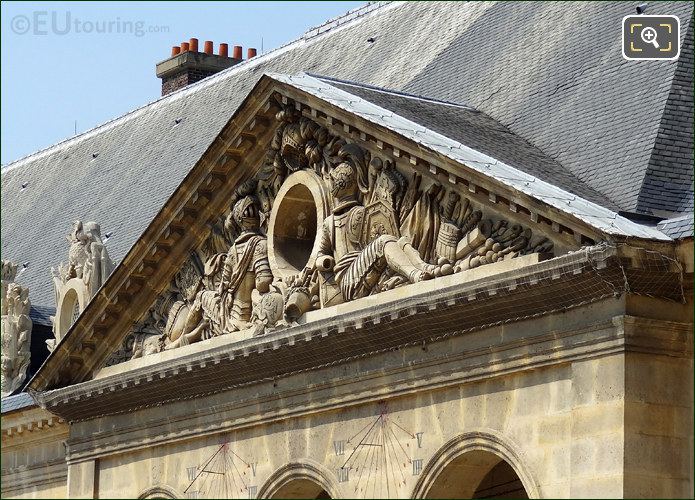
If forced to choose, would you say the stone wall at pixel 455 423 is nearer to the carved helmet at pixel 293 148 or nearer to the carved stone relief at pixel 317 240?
the carved stone relief at pixel 317 240

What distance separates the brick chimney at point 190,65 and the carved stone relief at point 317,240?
49.1 ft

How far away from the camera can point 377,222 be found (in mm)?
26688

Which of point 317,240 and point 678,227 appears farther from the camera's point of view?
point 317,240

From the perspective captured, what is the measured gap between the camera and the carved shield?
26422 millimetres

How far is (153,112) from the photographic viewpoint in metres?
43.2

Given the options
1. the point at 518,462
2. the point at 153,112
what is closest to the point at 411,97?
the point at 518,462

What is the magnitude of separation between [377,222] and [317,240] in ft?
4.04

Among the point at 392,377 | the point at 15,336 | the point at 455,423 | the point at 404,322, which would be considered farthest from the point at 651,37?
the point at 15,336

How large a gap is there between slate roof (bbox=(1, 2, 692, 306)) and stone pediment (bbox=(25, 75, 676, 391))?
1.27m

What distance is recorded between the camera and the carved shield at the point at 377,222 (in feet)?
86.7

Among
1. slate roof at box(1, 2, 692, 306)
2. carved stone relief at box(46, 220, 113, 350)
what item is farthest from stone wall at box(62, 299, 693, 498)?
carved stone relief at box(46, 220, 113, 350)

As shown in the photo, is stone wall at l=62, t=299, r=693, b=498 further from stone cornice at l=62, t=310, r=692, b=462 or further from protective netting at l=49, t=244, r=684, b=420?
protective netting at l=49, t=244, r=684, b=420

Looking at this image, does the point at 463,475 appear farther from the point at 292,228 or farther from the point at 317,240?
the point at 292,228

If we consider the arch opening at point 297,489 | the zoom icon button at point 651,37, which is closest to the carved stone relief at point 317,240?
the arch opening at point 297,489
